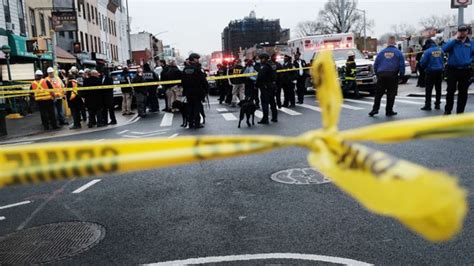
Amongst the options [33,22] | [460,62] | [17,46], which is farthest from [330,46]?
[33,22]

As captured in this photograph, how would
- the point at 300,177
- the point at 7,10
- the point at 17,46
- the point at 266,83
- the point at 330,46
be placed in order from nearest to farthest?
the point at 300,177
the point at 266,83
the point at 17,46
the point at 7,10
the point at 330,46

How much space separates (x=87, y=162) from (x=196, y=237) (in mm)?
2965

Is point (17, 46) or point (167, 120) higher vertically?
point (17, 46)

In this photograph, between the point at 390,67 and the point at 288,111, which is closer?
the point at 390,67

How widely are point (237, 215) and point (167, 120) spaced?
1056 cm

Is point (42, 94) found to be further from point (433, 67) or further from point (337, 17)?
point (337, 17)

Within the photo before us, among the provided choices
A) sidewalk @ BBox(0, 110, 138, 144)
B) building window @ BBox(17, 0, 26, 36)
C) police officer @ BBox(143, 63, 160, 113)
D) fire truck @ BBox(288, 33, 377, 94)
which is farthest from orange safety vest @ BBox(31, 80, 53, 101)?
building window @ BBox(17, 0, 26, 36)

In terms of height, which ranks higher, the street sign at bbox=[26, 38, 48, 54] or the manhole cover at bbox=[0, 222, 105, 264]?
the street sign at bbox=[26, 38, 48, 54]

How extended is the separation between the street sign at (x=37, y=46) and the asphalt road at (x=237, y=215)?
51.9 ft

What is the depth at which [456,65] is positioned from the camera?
34.8 ft

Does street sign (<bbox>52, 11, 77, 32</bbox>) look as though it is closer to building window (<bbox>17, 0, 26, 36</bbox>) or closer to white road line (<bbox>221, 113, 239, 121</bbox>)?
building window (<bbox>17, 0, 26, 36</bbox>)

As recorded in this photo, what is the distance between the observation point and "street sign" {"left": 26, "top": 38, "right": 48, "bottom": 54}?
69.1 ft

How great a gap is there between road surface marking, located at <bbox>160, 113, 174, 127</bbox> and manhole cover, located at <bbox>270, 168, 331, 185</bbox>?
7.52 metres

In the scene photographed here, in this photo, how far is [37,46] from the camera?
2133 centimetres
